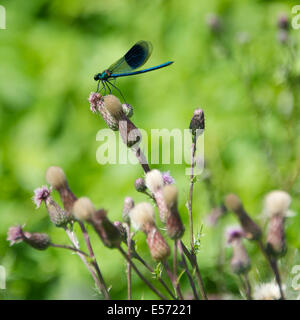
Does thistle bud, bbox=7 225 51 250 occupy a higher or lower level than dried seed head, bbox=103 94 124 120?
lower

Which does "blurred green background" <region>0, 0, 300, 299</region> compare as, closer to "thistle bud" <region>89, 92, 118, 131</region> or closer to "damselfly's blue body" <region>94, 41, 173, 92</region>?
"damselfly's blue body" <region>94, 41, 173, 92</region>

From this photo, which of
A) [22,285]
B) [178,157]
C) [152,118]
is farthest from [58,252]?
[152,118]

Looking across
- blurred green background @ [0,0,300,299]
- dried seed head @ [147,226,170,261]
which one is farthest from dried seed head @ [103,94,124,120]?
blurred green background @ [0,0,300,299]

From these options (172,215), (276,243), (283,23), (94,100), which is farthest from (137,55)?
(283,23)

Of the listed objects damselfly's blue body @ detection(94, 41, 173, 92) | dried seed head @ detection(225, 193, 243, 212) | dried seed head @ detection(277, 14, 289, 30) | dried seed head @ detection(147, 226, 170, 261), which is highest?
dried seed head @ detection(277, 14, 289, 30)

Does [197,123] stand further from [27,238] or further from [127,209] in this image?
[27,238]

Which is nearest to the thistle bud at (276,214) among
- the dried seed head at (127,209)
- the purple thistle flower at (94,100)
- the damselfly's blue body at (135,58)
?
the dried seed head at (127,209)
